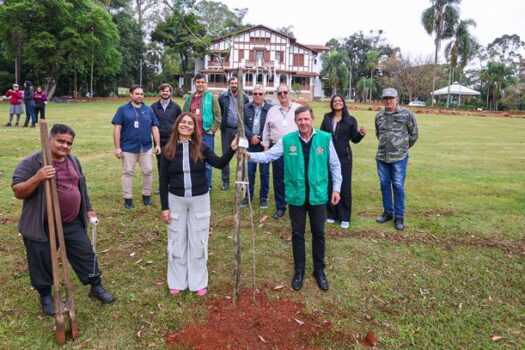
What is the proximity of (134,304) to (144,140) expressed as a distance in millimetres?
3094

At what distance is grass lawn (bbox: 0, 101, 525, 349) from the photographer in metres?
3.42

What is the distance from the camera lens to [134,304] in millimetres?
3770

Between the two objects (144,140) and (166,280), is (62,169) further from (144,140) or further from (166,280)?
(144,140)

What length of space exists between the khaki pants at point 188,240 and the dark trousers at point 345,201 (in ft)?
8.64

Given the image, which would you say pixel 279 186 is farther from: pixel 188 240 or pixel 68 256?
pixel 68 256

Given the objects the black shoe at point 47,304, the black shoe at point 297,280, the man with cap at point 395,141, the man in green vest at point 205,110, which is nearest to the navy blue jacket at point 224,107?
the man in green vest at point 205,110

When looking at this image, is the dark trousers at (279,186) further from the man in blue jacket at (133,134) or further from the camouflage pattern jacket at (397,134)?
the man in blue jacket at (133,134)

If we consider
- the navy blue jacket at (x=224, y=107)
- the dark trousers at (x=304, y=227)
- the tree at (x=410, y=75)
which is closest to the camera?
the dark trousers at (x=304, y=227)

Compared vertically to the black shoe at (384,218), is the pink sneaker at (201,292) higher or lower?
lower

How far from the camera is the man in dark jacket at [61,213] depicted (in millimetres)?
3084

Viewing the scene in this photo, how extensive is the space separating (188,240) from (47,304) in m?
1.36

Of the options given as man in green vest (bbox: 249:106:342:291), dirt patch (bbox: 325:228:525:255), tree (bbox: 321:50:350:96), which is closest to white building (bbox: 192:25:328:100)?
tree (bbox: 321:50:350:96)

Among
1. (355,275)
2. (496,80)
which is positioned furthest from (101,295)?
(496,80)

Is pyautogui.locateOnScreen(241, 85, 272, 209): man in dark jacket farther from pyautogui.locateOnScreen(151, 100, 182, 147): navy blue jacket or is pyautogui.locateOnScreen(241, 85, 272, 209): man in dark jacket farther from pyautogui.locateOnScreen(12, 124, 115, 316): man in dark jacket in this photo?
pyautogui.locateOnScreen(12, 124, 115, 316): man in dark jacket
